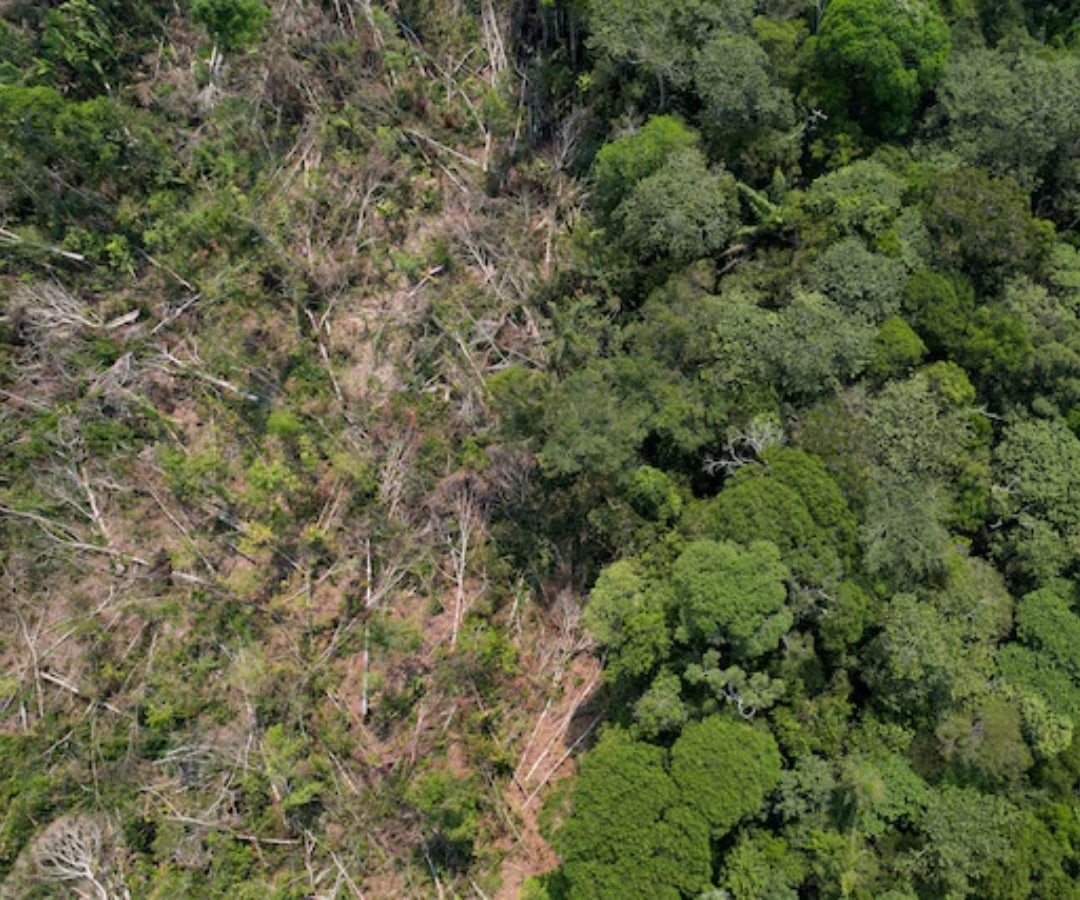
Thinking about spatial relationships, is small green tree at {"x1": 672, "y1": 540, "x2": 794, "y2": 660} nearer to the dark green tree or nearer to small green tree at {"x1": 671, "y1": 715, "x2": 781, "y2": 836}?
small green tree at {"x1": 671, "y1": 715, "x2": 781, "y2": 836}

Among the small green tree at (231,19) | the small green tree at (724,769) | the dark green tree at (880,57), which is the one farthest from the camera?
the small green tree at (231,19)

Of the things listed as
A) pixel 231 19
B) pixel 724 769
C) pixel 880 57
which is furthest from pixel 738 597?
pixel 231 19

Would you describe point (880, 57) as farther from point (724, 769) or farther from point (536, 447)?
point (724, 769)

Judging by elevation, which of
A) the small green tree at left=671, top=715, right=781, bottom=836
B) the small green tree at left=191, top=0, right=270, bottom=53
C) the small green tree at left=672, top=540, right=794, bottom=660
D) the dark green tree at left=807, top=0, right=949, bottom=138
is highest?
the dark green tree at left=807, top=0, right=949, bottom=138

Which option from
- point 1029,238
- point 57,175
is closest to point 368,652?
point 57,175

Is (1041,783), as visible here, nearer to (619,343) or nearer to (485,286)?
(619,343)

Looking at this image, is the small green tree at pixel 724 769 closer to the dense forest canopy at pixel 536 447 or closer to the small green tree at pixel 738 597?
the dense forest canopy at pixel 536 447

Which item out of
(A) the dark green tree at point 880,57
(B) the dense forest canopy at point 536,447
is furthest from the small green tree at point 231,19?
(A) the dark green tree at point 880,57

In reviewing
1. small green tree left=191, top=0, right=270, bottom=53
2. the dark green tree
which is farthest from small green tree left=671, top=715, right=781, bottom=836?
small green tree left=191, top=0, right=270, bottom=53
